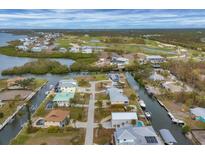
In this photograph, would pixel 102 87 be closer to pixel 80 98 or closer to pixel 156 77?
pixel 80 98

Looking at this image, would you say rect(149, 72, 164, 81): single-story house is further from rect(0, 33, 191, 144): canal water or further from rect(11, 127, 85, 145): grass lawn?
rect(11, 127, 85, 145): grass lawn

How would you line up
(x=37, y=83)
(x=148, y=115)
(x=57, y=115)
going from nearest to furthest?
1. (x=57, y=115)
2. (x=148, y=115)
3. (x=37, y=83)

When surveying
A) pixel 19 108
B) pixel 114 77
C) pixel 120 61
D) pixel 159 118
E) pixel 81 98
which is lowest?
pixel 159 118

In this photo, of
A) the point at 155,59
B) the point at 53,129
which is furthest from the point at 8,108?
the point at 155,59

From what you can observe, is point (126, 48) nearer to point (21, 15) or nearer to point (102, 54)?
point (102, 54)

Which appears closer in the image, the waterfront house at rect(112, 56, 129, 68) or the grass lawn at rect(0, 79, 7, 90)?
the grass lawn at rect(0, 79, 7, 90)

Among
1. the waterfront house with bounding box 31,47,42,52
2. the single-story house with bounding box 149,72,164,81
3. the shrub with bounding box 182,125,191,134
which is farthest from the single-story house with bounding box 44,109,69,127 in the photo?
the single-story house with bounding box 149,72,164,81

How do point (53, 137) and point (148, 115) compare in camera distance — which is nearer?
point (53, 137)
